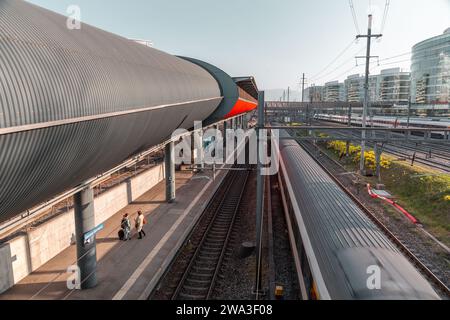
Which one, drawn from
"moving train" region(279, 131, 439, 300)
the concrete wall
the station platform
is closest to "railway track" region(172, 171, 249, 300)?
the station platform

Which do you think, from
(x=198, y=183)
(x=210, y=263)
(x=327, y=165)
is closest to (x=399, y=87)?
(x=327, y=165)

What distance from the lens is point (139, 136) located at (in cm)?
1070

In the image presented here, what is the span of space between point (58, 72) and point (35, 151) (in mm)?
1643

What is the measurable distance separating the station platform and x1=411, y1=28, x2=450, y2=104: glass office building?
4127 inches

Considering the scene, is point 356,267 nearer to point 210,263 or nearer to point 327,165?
point 210,263

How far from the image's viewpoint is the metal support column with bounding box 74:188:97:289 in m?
10.8

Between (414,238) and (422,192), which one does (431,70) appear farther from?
(414,238)

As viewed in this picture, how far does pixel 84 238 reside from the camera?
10875mm

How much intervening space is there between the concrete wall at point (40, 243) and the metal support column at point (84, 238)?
2.11 meters

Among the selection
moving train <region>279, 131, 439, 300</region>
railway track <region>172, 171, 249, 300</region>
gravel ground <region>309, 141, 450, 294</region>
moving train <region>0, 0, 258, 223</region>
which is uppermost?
moving train <region>0, 0, 258, 223</region>

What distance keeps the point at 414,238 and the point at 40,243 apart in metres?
17.0
